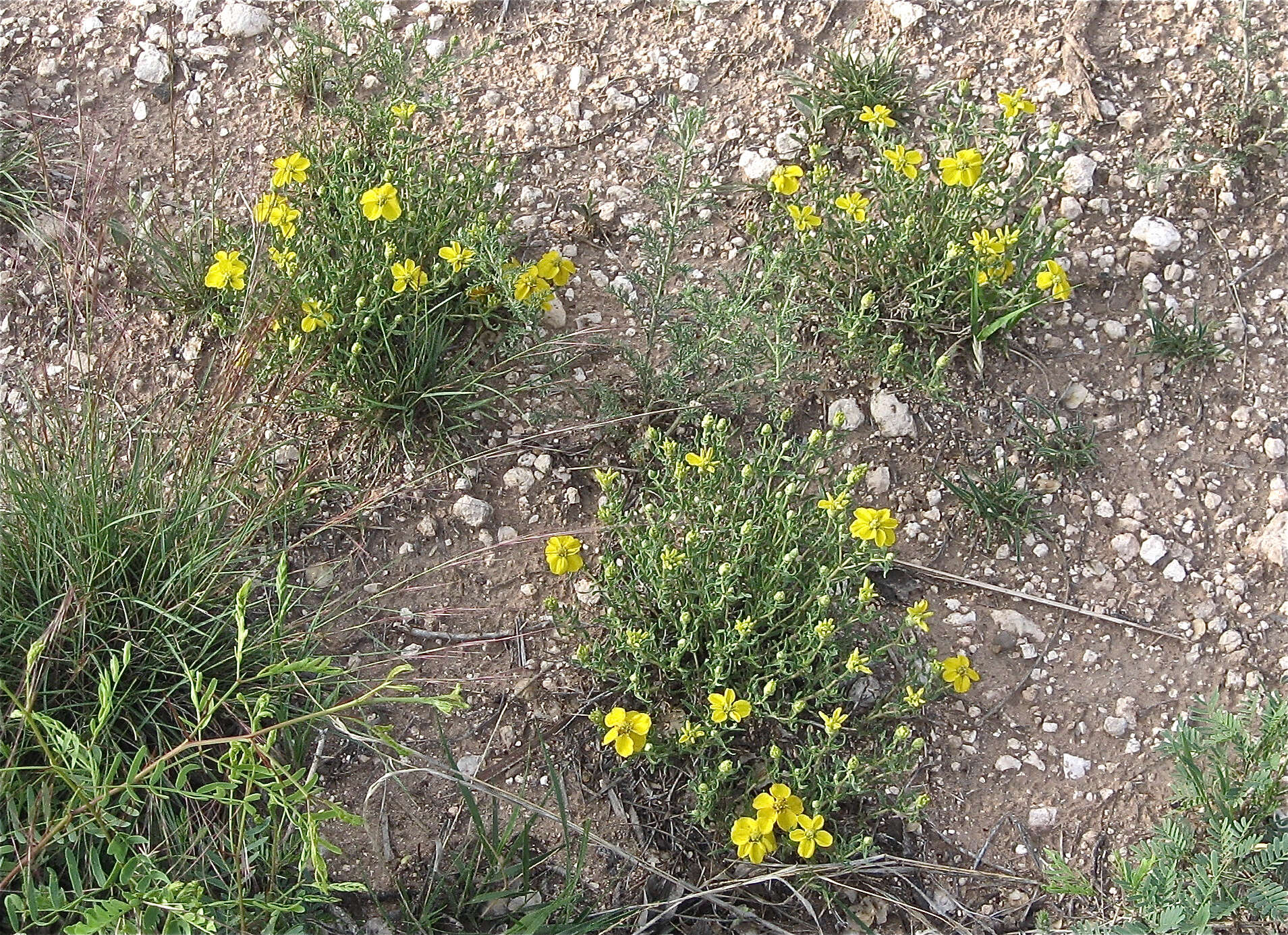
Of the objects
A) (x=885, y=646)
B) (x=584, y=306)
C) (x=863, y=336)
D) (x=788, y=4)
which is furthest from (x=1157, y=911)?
(x=788, y=4)

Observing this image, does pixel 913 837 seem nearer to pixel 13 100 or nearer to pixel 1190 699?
pixel 1190 699

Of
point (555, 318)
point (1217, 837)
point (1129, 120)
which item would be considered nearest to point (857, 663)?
point (1217, 837)

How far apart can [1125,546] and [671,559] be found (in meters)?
1.31

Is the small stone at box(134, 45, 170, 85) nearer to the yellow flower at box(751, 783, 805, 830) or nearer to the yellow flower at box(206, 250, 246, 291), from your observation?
the yellow flower at box(206, 250, 246, 291)

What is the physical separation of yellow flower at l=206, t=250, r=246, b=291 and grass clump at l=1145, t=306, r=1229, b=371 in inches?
97.4

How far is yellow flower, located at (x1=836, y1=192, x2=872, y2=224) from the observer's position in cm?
298

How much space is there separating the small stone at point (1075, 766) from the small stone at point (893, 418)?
916 millimetres

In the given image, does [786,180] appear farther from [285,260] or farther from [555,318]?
[285,260]

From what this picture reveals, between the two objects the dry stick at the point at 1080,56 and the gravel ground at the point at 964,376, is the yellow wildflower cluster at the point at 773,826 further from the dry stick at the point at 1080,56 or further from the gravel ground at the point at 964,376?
the dry stick at the point at 1080,56

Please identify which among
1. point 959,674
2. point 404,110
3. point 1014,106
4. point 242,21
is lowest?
point 959,674

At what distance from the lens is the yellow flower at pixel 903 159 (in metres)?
3.02

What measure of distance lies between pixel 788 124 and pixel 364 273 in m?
1.48

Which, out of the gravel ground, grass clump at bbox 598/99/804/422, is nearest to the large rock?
the gravel ground

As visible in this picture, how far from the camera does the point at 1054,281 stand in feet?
9.70
